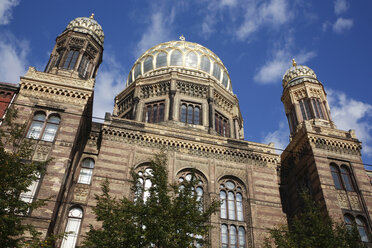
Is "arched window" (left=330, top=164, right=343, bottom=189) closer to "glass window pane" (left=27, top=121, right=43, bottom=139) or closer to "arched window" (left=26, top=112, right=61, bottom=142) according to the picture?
"arched window" (left=26, top=112, right=61, bottom=142)

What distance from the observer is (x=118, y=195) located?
18266 millimetres

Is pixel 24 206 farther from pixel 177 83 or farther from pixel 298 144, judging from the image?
pixel 177 83

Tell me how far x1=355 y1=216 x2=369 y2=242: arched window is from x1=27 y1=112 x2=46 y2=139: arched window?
1856cm

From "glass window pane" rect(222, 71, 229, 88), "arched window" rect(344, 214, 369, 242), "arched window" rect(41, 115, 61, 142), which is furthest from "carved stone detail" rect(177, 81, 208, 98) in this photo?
"arched window" rect(344, 214, 369, 242)

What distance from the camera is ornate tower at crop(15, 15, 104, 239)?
15742mm

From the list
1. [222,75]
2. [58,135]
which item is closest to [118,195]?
[58,135]

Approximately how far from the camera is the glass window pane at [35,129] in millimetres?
17828

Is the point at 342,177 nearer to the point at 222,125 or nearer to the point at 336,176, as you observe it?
the point at 336,176

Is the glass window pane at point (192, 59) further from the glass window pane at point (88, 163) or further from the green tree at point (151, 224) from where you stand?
the green tree at point (151, 224)

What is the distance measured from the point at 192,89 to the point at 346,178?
14486 millimetres

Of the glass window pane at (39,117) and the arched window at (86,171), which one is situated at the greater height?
the glass window pane at (39,117)

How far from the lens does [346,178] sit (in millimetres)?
21422

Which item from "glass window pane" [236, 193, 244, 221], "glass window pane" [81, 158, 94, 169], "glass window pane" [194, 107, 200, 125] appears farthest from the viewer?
"glass window pane" [194, 107, 200, 125]

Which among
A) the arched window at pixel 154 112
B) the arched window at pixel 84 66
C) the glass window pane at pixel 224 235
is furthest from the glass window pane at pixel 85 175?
the arched window at pixel 154 112
